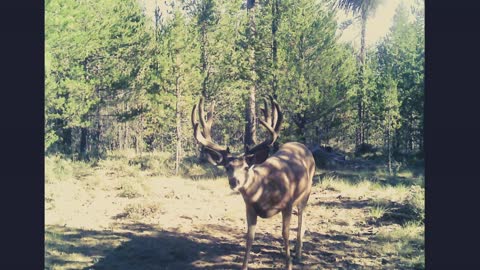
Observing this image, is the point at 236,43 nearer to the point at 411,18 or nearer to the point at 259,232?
the point at 259,232

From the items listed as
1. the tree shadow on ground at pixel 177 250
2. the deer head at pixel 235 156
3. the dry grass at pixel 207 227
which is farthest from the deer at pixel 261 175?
the dry grass at pixel 207 227

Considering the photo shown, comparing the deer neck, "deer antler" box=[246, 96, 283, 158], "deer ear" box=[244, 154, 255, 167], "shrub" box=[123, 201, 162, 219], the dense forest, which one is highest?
the dense forest

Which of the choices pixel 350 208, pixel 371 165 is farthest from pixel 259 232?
pixel 371 165

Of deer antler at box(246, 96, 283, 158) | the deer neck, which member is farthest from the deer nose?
deer antler at box(246, 96, 283, 158)

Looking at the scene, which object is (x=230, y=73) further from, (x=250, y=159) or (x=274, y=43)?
(x=250, y=159)

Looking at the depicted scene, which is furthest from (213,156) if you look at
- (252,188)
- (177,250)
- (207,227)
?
(207,227)

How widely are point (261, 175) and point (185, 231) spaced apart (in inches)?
129

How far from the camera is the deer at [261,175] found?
5.74m

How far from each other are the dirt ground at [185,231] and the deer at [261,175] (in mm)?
897

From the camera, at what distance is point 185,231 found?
28.4 ft

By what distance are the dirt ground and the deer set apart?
90 cm

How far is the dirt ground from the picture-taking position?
689 cm

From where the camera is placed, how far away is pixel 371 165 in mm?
19109

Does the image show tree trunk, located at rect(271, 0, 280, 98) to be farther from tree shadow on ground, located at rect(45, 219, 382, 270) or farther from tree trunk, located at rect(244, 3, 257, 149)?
tree shadow on ground, located at rect(45, 219, 382, 270)
